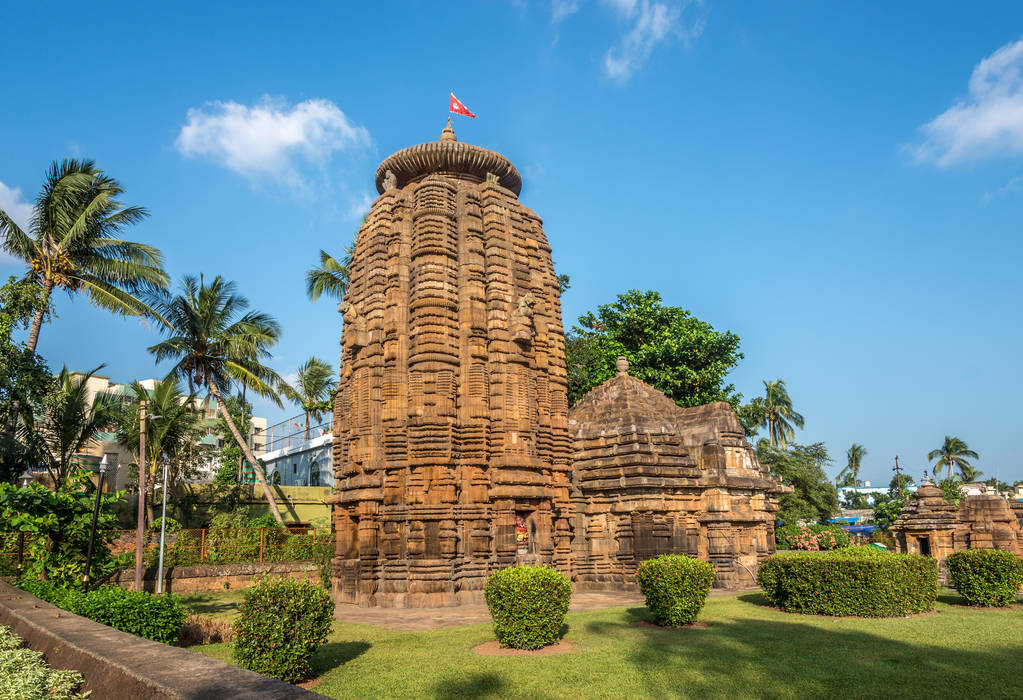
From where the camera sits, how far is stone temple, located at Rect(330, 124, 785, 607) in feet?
63.3

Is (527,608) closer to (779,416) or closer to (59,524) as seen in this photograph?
(59,524)

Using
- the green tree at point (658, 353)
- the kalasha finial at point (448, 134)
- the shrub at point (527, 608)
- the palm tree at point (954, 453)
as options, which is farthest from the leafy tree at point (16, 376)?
the palm tree at point (954, 453)

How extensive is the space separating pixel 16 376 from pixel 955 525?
111 ft

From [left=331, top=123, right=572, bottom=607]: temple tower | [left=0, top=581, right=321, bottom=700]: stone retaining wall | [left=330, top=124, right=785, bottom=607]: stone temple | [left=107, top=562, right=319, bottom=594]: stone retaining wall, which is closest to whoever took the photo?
[left=0, top=581, right=321, bottom=700]: stone retaining wall

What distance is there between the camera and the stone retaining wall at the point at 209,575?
2194 centimetres

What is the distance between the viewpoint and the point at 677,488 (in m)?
21.4

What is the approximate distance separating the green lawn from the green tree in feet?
68.1

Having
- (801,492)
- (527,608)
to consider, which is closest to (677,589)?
(527,608)

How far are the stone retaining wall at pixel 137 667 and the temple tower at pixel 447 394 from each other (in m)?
10.8

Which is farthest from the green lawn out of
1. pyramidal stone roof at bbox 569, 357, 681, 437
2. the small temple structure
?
the small temple structure

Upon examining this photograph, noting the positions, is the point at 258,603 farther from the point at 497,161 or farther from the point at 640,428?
the point at 497,161

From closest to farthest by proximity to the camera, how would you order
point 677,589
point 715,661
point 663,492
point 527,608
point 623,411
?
point 715,661
point 527,608
point 677,589
point 663,492
point 623,411

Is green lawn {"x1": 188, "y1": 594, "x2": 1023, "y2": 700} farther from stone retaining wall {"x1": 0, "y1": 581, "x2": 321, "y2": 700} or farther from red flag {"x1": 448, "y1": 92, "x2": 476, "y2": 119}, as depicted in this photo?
red flag {"x1": 448, "y1": 92, "x2": 476, "y2": 119}

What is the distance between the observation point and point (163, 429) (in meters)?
29.9
